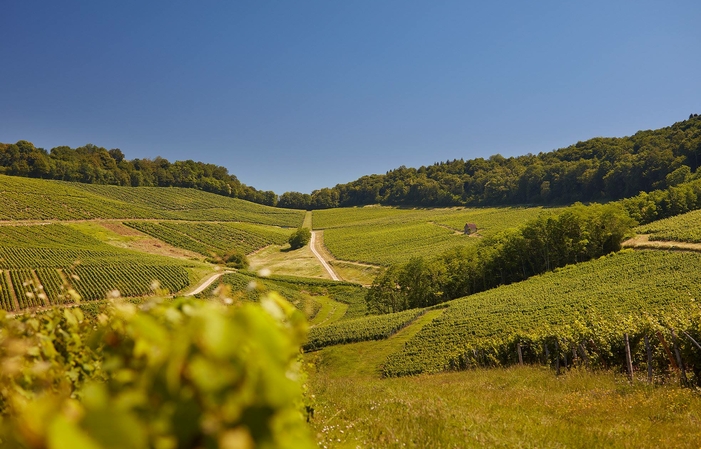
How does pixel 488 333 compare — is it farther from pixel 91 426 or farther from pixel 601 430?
pixel 91 426

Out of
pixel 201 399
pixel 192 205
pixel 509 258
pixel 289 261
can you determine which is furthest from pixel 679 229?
pixel 192 205

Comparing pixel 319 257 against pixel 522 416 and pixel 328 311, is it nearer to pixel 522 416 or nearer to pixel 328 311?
pixel 328 311

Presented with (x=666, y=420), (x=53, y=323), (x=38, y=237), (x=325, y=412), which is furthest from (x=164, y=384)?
(x=38, y=237)

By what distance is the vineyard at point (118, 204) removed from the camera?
105 meters

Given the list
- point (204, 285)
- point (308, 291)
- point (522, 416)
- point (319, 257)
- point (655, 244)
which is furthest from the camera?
point (319, 257)

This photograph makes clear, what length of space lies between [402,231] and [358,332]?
84.2 m

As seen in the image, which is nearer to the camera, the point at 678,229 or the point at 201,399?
the point at 201,399

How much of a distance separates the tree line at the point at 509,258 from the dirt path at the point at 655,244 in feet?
6.25

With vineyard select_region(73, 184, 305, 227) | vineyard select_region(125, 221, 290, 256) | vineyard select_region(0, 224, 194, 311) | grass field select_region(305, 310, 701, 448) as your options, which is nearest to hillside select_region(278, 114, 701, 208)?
vineyard select_region(73, 184, 305, 227)

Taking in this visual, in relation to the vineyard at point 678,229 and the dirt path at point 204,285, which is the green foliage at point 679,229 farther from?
the dirt path at point 204,285

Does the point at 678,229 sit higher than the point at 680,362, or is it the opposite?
the point at 678,229

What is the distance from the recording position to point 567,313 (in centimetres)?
3325

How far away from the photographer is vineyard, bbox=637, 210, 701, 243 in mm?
50372

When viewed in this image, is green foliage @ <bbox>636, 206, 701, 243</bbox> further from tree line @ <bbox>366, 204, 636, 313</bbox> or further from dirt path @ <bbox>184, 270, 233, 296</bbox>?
dirt path @ <bbox>184, 270, 233, 296</bbox>
